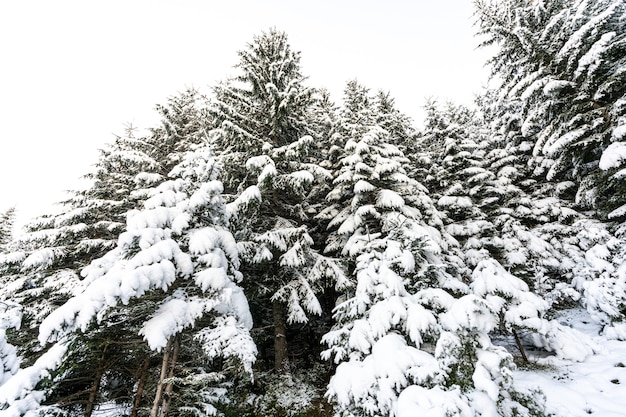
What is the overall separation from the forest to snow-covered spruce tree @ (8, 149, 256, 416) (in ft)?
0.17

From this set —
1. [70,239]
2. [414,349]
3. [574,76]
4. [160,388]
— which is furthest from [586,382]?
[70,239]

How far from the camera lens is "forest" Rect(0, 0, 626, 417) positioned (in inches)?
235

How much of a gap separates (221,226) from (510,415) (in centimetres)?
765

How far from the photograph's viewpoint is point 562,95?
45.8 feet

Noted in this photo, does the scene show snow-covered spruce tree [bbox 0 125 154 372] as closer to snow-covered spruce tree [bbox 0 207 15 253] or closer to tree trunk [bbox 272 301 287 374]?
tree trunk [bbox 272 301 287 374]

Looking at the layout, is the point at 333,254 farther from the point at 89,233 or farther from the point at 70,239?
the point at 70,239

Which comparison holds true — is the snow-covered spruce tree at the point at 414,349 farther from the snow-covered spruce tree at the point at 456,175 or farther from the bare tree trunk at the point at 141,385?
the snow-covered spruce tree at the point at 456,175

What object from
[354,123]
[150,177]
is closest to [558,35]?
[354,123]

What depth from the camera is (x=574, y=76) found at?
12859mm

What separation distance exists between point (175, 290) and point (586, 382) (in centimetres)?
1095

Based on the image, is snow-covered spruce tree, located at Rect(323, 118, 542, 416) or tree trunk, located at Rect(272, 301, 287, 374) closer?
snow-covered spruce tree, located at Rect(323, 118, 542, 416)

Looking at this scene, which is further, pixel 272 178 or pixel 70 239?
pixel 70 239

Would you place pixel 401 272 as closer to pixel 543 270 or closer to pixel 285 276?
pixel 285 276

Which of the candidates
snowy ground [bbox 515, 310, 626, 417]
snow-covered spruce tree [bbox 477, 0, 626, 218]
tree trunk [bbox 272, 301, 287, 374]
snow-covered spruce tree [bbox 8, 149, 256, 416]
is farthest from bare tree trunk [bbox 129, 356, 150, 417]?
snow-covered spruce tree [bbox 477, 0, 626, 218]
